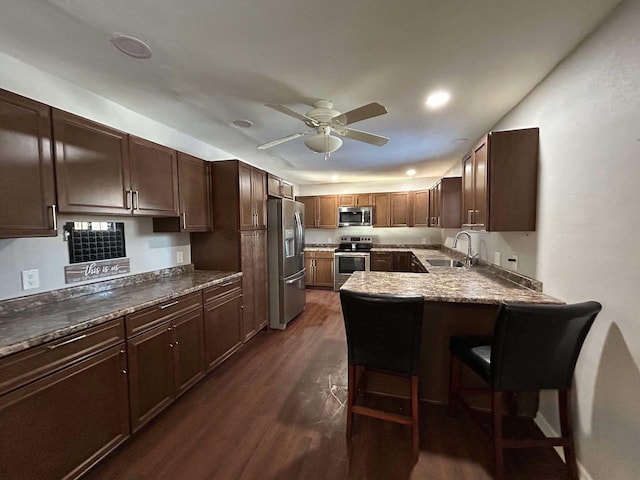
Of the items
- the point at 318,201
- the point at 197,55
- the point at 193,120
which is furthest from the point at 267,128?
the point at 318,201

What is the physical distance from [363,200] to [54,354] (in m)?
5.43

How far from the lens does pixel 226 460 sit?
1.66 meters

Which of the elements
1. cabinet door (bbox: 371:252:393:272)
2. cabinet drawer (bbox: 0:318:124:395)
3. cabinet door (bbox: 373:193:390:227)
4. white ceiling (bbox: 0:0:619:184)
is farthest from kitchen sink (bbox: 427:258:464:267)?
cabinet drawer (bbox: 0:318:124:395)

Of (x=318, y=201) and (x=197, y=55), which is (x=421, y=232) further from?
(x=197, y=55)

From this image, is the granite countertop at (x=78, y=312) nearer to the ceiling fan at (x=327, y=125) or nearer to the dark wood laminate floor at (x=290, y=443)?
the dark wood laminate floor at (x=290, y=443)

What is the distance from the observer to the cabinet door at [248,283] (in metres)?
3.14

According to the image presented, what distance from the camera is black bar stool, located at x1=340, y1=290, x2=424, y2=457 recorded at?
153 cm

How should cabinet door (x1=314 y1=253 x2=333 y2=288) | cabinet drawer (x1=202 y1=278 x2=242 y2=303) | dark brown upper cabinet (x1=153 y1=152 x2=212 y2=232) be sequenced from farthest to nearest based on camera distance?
cabinet door (x1=314 y1=253 x2=333 y2=288)
dark brown upper cabinet (x1=153 y1=152 x2=212 y2=232)
cabinet drawer (x1=202 y1=278 x2=242 y2=303)

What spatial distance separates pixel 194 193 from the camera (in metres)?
2.84

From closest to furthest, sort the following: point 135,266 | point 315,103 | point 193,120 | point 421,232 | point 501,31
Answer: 1. point 501,31
2. point 315,103
3. point 135,266
4. point 193,120
5. point 421,232

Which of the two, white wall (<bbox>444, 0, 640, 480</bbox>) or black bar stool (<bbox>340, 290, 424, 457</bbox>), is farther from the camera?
black bar stool (<bbox>340, 290, 424, 457</bbox>)

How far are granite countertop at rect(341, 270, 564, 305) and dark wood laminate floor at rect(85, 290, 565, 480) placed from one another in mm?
952

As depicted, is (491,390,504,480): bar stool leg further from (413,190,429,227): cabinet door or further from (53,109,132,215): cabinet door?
(413,190,429,227): cabinet door

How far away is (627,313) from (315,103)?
A: 91.6 inches
